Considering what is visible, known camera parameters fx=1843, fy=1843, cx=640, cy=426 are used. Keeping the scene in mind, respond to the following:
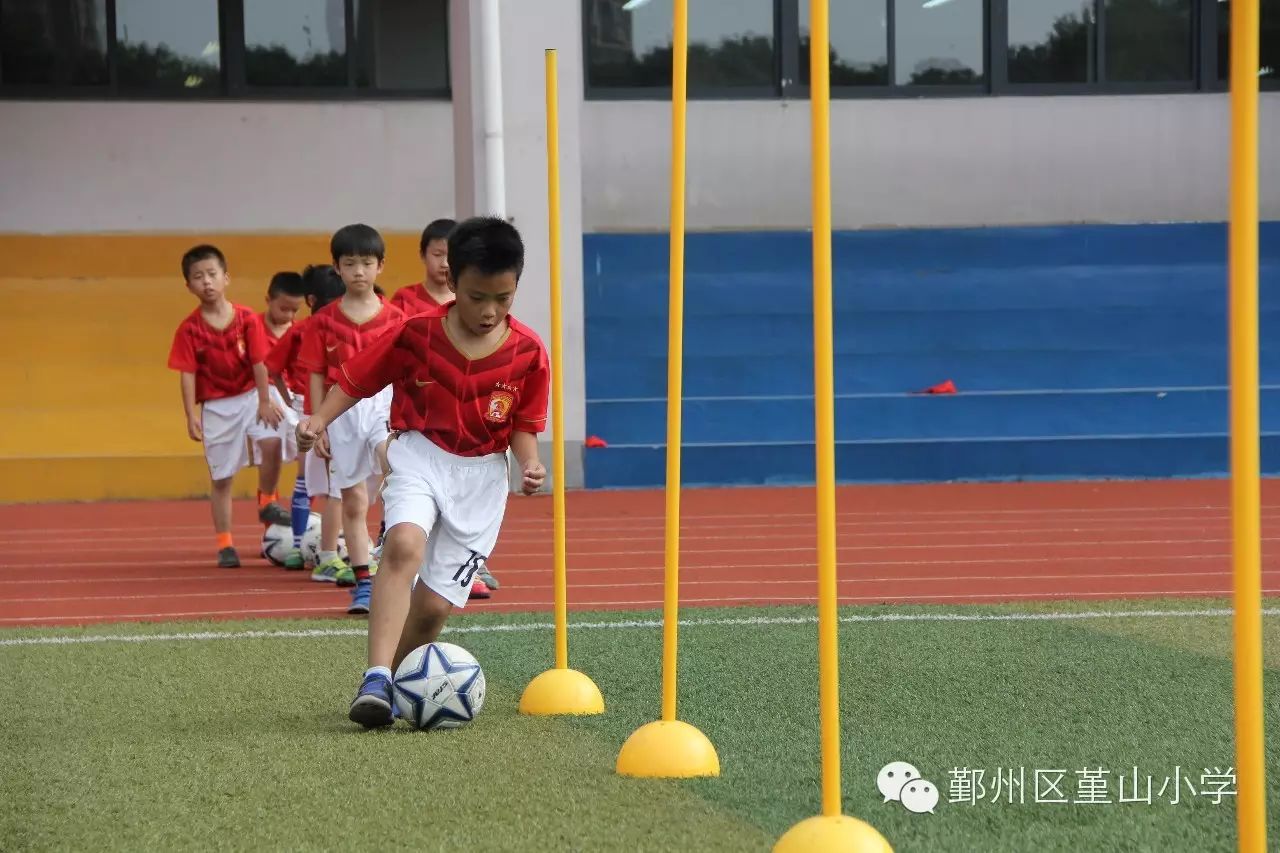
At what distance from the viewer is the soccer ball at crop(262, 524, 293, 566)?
923cm

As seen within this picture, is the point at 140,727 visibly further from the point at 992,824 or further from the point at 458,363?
the point at 992,824

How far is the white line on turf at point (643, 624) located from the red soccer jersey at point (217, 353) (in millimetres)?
2697

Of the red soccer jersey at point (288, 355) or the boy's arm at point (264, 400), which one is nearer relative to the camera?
the red soccer jersey at point (288, 355)

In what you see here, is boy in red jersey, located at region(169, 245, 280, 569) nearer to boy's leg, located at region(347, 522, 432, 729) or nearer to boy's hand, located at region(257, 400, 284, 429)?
boy's hand, located at region(257, 400, 284, 429)

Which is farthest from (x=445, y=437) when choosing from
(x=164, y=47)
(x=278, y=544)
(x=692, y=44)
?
(x=692, y=44)

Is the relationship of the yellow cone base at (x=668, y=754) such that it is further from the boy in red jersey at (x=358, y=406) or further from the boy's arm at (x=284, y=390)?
the boy's arm at (x=284, y=390)

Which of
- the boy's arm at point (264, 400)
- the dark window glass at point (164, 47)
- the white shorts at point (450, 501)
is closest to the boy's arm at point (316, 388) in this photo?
the boy's arm at point (264, 400)

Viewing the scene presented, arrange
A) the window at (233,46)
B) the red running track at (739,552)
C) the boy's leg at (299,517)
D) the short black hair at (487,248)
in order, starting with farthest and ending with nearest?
the window at (233,46)
the boy's leg at (299,517)
the red running track at (739,552)
the short black hair at (487,248)

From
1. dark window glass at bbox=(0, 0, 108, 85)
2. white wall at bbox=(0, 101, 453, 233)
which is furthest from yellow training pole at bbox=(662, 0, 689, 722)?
dark window glass at bbox=(0, 0, 108, 85)

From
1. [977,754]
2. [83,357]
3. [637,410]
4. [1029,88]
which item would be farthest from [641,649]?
[1029,88]

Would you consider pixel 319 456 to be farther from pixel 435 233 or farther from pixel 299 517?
pixel 435 233

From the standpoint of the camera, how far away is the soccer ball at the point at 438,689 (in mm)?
4852

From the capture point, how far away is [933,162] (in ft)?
60.8

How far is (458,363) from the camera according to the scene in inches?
199
